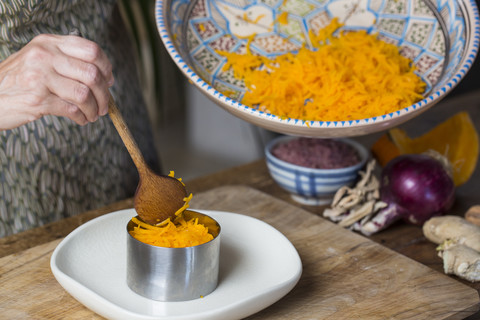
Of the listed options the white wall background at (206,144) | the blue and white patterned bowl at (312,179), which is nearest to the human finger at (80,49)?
the blue and white patterned bowl at (312,179)

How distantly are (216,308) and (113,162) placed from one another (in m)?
0.80

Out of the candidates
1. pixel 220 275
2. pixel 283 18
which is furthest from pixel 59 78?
pixel 283 18

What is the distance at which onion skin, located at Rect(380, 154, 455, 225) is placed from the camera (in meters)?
1.30

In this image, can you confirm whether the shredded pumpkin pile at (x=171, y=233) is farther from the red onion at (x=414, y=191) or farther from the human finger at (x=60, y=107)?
the red onion at (x=414, y=191)

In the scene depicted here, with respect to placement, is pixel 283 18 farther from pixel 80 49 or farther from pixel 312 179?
pixel 80 49

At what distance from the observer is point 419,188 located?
1.30 metres

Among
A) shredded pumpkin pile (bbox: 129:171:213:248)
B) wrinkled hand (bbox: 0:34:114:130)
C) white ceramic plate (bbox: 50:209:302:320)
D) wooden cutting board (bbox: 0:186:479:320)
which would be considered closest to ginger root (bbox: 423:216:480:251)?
wooden cutting board (bbox: 0:186:479:320)

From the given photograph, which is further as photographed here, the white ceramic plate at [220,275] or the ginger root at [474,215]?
the ginger root at [474,215]

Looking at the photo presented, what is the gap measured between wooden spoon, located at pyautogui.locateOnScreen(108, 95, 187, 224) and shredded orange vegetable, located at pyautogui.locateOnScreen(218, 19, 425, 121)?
0.34m

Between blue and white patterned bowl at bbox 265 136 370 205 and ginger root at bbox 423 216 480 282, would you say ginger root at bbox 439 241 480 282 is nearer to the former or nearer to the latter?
ginger root at bbox 423 216 480 282

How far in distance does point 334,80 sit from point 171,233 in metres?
0.52

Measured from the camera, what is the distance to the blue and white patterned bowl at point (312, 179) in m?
1.37

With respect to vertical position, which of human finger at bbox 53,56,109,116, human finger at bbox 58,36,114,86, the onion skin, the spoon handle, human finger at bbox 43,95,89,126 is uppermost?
human finger at bbox 58,36,114,86

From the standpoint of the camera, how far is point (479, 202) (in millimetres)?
1476
